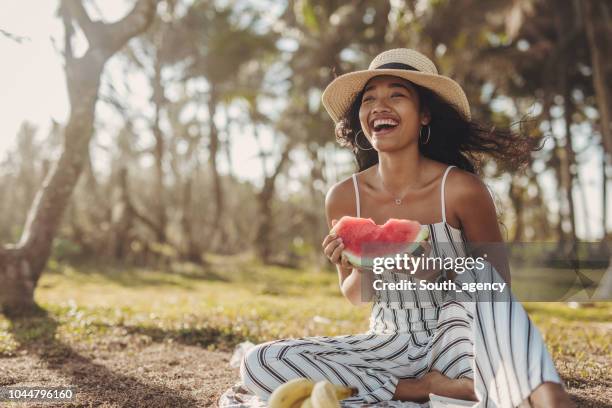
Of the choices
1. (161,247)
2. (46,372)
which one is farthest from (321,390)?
(161,247)

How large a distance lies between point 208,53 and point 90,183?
6.93 meters

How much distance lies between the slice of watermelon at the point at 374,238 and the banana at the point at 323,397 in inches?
29.3

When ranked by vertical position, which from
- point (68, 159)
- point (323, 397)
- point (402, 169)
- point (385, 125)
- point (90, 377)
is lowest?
point (90, 377)

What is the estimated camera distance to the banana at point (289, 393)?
8.51ft

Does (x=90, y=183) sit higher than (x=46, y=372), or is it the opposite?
(x=90, y=183)

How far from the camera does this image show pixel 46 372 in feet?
13.6

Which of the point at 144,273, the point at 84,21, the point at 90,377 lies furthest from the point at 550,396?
the point at 144,273

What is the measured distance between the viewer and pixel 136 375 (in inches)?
161

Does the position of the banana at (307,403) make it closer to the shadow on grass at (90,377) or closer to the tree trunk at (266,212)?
the shadow on grass at (90,377)

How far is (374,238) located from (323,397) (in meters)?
1.01

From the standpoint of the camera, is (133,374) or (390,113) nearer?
(390,113)

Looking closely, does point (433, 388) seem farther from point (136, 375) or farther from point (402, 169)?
point (136, 375)

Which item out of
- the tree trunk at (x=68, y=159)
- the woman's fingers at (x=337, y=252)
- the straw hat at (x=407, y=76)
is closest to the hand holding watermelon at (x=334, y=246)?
the woman's fingers at (x=337, y=252)

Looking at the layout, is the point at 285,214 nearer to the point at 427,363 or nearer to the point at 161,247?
the point at 161,247
